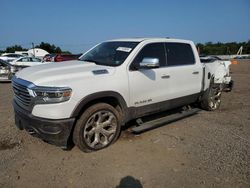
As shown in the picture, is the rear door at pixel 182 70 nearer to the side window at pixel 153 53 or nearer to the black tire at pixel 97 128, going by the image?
the side window at pixel 153 53

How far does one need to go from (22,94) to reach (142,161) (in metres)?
2.17

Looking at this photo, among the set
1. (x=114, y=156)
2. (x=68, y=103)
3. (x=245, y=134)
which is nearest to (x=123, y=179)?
(x=114, y=156)

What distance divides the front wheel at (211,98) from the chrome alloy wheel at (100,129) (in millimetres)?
3071

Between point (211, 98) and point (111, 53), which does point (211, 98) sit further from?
point (111, 53)

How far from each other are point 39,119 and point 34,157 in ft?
2.42

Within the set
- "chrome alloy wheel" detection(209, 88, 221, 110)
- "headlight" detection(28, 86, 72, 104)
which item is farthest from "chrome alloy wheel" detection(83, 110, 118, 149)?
"chrome alloy wheel" detection(209, 88, 221, 110)

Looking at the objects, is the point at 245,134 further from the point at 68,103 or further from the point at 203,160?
the point at 68,103

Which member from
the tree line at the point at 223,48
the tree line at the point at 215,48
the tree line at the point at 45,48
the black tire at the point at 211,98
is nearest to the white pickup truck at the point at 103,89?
the black tire at the point at 211,98

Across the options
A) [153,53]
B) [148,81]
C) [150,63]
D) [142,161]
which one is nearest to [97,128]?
[142,161]

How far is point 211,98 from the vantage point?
673 cm

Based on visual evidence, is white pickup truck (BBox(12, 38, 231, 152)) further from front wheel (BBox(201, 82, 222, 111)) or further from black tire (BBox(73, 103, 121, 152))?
front wheel (BBox(201, 82, 222, 111))

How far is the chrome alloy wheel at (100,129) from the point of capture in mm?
4133

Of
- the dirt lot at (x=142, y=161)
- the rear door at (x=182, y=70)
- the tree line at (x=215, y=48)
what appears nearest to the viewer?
the dirt lot at (x=142, y=161)

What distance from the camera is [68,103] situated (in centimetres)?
371
